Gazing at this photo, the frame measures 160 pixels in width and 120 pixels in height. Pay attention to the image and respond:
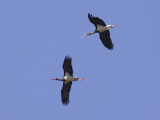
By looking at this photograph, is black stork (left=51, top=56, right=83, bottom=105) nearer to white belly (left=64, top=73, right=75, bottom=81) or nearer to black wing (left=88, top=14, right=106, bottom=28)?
white belly (left=64, top=73, right=75, bottom=81)

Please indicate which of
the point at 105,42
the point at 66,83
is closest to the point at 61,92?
the point at 66,83

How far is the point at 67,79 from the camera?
5288cm

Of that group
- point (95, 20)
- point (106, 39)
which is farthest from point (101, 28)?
point (106, 39)

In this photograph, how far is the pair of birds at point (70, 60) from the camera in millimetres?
52375

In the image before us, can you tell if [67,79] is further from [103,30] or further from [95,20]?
[95,20]

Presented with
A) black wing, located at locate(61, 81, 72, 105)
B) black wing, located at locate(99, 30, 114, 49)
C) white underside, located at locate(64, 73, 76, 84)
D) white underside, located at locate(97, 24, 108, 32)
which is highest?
white underside, located at locate(97, 24, 108, 32)

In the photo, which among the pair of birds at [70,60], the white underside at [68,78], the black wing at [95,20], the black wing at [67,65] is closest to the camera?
the black wing at [67,65]

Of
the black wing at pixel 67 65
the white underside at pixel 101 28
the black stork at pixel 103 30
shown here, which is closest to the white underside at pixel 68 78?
the black wing at pixel 67 65

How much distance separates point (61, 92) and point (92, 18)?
4642 mm

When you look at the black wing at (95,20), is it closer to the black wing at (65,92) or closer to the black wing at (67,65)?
the black wing at (67,65)

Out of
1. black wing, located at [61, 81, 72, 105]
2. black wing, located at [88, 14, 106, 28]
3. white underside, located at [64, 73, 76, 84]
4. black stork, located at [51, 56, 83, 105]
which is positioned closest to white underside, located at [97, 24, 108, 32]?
black wing, located at [88, 14, 106, 28]

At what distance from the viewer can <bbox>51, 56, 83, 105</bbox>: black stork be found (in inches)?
2057

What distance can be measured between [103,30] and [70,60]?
8.93 feet

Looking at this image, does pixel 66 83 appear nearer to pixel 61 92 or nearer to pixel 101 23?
pixel 61 92
